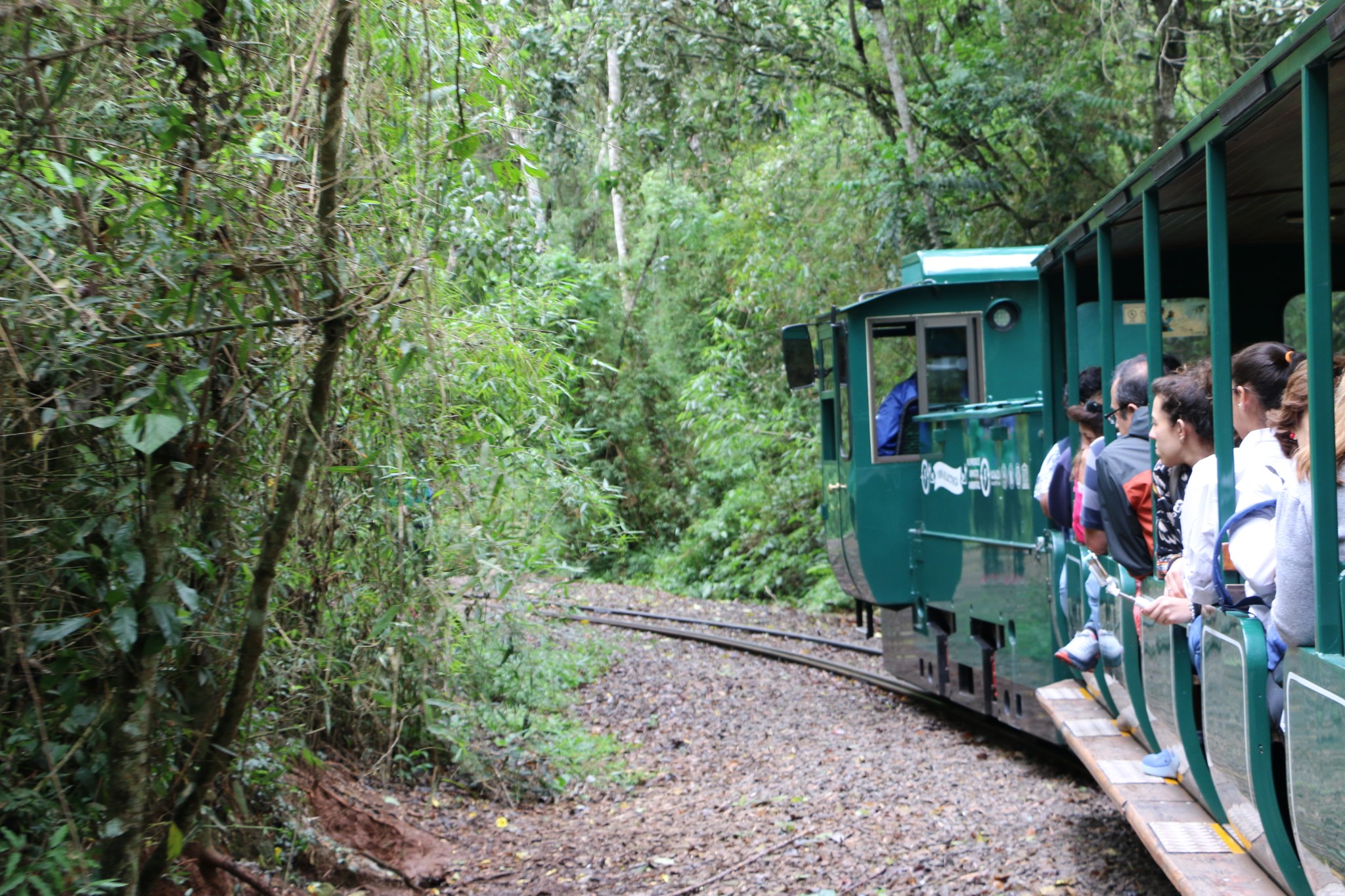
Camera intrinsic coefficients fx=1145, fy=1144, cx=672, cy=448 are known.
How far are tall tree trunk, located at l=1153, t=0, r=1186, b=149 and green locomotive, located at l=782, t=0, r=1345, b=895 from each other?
229 cm

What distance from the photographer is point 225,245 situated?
8.92ft

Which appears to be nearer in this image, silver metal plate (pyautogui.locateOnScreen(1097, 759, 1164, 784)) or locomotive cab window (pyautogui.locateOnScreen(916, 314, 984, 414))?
silver metal plate (pyautogui.locateOnScreen(1097, 759, 1164, 784))

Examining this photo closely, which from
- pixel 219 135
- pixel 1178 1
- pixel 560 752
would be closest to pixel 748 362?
pixel 1178 1

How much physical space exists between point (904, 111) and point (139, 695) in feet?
34.7

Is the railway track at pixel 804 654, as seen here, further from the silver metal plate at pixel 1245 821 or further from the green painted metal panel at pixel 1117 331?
the silver metal plate at pixel 1245 821

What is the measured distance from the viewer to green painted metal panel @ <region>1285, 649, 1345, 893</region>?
234cm

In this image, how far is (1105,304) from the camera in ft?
14.5

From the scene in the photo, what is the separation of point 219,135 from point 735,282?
15499mm

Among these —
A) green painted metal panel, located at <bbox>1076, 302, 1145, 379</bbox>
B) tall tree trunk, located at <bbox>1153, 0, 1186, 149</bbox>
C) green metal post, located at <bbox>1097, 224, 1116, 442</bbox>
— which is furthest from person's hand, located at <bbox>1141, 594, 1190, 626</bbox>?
tall tree trunk, located at <bbox>1153, 0, 1186, 149</bbox>

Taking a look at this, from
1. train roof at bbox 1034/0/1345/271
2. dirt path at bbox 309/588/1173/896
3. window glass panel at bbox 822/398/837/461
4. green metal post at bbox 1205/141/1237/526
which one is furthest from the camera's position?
window glass panel at bbox 822/398/837/461

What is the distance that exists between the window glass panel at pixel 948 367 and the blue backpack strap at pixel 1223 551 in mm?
4151

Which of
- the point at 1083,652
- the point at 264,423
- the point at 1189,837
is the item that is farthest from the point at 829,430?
the point at 264,423

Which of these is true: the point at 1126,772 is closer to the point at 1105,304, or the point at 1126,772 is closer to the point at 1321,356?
the point at 1105,304

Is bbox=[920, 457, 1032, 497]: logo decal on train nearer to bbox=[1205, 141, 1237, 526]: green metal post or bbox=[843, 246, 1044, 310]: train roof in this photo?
bbox=[843, 246, 1044, 310]: train roof
